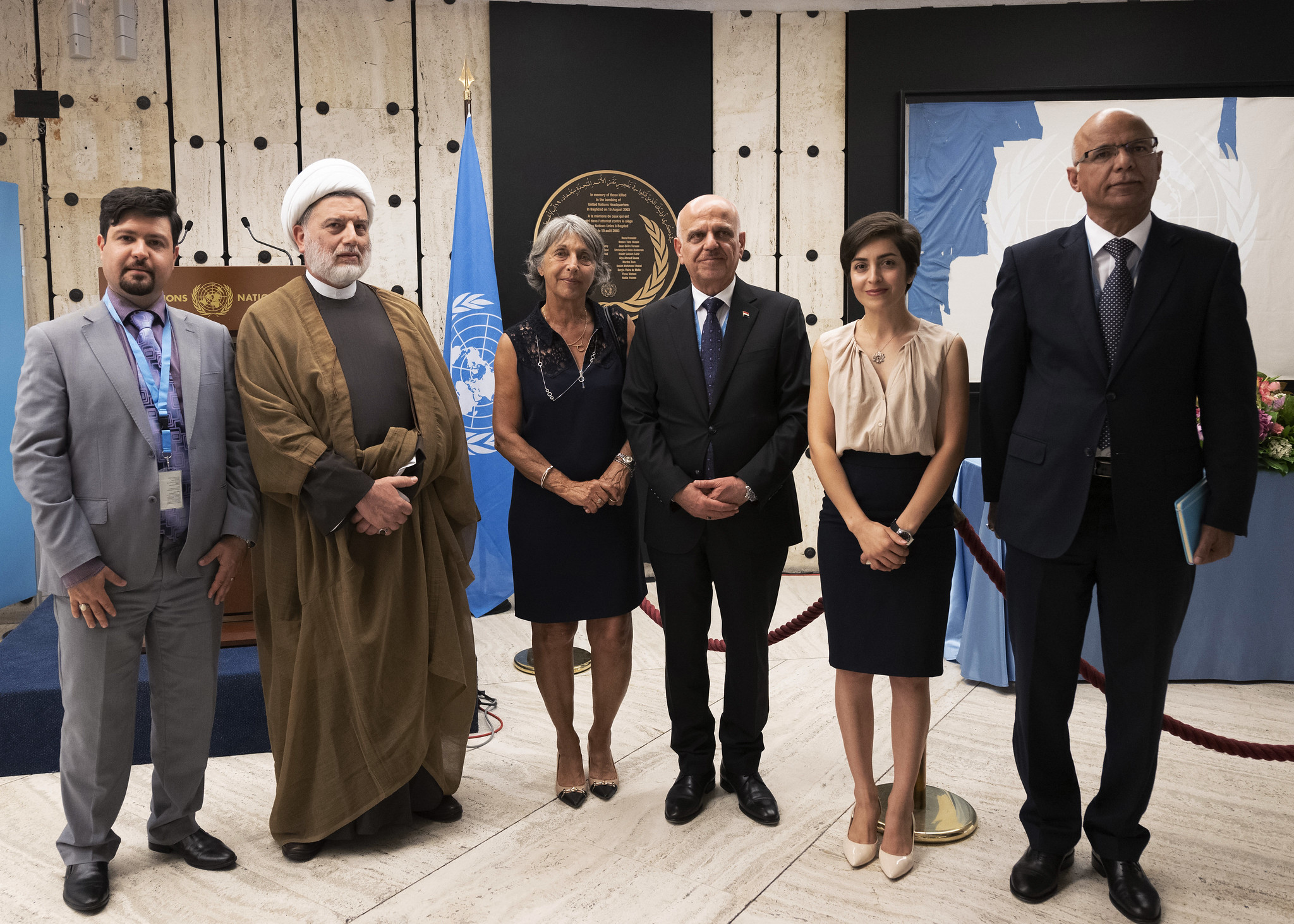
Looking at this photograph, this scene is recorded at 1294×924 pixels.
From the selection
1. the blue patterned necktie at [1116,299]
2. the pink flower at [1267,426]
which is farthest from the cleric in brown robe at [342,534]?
the pink flower at [1267,426]

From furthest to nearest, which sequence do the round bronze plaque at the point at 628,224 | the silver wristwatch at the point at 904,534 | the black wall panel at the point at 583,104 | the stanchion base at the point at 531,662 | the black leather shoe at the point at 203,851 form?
the round bronze plaque at the point at 628,224 → the black wall panel at the point at 583,104 → the stanchion base at the point at 531,662 → the black leather shoe at the point at 203,851 → the silver wristwatch at the point at 904,534

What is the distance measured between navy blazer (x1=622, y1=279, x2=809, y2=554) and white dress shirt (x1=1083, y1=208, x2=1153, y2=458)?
32.0 inches

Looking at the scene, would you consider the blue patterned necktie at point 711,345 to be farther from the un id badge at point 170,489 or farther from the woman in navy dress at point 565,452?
the un id badge at point 170,489

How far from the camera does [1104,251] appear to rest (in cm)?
236

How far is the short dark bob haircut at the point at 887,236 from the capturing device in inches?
96.4

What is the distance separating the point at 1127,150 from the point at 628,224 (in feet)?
13.3

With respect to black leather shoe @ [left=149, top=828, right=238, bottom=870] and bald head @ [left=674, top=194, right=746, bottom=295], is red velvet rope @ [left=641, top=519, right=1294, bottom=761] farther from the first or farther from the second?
black leather shoe @ [left=149, top=828, right=238, bottom=870]

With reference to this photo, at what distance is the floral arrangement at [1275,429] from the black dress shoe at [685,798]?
2797mm

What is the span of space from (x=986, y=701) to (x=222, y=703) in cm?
307

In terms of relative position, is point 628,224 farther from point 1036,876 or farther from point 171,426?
point 1036,876

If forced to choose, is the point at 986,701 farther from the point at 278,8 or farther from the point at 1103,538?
the point at 278,8

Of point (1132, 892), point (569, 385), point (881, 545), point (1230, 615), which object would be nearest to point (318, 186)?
point (569, 385)

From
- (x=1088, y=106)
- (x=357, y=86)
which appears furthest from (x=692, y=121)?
(x=1088, y=106)

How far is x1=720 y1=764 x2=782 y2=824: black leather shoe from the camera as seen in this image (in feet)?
9.51
